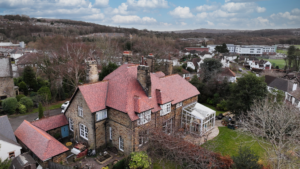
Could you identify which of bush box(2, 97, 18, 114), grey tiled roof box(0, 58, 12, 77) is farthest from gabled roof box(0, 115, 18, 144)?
grey tiled roof box(0, 58, 12, 77)

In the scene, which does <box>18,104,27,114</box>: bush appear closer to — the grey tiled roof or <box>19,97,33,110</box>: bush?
<box>19,97,33,110</box>: bush

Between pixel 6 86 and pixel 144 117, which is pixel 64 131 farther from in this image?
pixel 6 86

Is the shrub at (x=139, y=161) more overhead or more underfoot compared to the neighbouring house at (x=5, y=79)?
more underfoot

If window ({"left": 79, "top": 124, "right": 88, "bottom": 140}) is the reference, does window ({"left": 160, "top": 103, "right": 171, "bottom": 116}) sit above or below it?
above

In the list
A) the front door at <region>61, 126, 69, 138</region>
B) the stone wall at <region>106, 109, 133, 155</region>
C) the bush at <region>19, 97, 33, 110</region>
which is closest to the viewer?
the stone wall at <region>106, 109, 133, 155</region>

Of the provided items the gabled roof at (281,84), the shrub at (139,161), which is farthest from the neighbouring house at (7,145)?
the gabled roof at (281,84)

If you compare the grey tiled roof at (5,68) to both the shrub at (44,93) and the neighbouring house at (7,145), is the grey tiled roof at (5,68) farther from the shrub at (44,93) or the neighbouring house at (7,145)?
the neighbouring house at (7,145)

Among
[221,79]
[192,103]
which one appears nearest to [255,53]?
[221,79]

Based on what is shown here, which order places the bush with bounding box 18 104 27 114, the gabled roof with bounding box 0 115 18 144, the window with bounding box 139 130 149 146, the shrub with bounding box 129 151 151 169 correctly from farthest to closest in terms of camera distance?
1. the bush with bounding box 18 104 27 114
2. the window with bounding box 139 130 149 146
3. the gabled roof with bounding box 0 115 18 144
4. the shrub with bounding box 129 151 151 169
